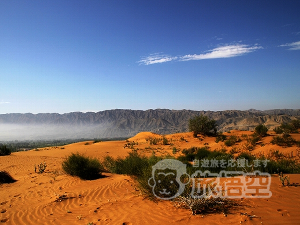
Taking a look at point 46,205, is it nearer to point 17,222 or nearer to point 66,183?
point 17,222

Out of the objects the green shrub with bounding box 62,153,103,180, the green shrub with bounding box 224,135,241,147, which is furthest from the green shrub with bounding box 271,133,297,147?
the green shrub with bounding box 62,153,103,180

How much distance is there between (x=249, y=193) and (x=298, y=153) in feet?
34.7

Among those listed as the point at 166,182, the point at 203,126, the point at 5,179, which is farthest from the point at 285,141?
the point at 5,179

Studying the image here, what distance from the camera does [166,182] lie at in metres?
6.03

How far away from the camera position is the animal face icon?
5.93m

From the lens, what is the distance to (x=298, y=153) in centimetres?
1382

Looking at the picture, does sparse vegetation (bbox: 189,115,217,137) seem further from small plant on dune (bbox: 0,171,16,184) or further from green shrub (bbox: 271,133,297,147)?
small plant on dune (bbox: 0,171,16,184)

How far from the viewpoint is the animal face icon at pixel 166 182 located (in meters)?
5.93

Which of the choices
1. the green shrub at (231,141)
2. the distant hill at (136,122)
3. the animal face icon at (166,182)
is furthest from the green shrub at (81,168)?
the distant hill at (136,122)

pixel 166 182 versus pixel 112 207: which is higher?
pixel 166 182

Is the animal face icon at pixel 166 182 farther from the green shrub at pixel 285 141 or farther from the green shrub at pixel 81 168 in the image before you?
the green shrub at pixel 285 141

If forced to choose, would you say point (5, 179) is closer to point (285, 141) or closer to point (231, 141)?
point (231, 141)

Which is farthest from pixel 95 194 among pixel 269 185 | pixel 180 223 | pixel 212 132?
pixel 212 132

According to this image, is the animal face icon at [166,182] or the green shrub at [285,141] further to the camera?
Result: the green shrub at [285,141]
